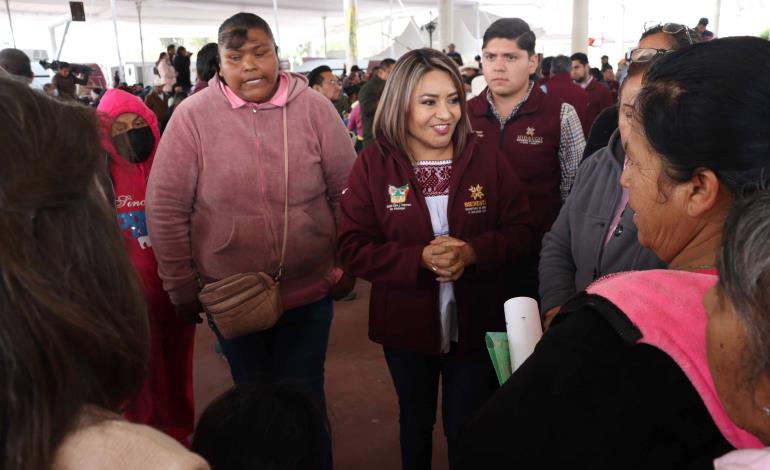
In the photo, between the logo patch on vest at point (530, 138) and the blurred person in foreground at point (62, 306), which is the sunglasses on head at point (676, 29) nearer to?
the logo patch on vest at point (530, 138)

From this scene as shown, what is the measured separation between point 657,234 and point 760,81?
12.6 inches

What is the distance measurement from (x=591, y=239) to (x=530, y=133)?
1207 millimetres

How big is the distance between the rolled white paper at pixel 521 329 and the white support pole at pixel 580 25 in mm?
18274

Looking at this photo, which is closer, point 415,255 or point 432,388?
point 415,255

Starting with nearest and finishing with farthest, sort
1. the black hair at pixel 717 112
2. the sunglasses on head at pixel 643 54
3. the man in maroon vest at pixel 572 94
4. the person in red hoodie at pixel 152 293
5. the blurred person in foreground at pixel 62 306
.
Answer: the blurred person in foreground at pixel 62 306 < the black hair at pixel 717 112 < the sunglasses on head at pixel 643 54 < the person in red hoodie at pixel 152 293 < the man in maroon vest at pixel 572 94

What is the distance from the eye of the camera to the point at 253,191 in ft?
7.04

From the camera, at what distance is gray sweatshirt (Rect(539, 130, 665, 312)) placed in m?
1.65

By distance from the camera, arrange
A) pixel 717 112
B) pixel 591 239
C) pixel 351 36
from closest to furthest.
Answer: pixel 717 112 < pixel 591 239 < pixel 351 36

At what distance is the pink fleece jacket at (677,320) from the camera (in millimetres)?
793

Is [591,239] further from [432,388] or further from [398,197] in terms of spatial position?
[432,388]

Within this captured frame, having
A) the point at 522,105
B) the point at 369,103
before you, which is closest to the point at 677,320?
the point at 522,105

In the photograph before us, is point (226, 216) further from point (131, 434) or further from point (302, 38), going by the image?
point (302, 38)

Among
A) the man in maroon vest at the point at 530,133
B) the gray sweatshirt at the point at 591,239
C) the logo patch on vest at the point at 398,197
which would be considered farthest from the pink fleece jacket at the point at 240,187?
the man in maroon vest at the point at 530,133

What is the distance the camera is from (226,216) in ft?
7.09
